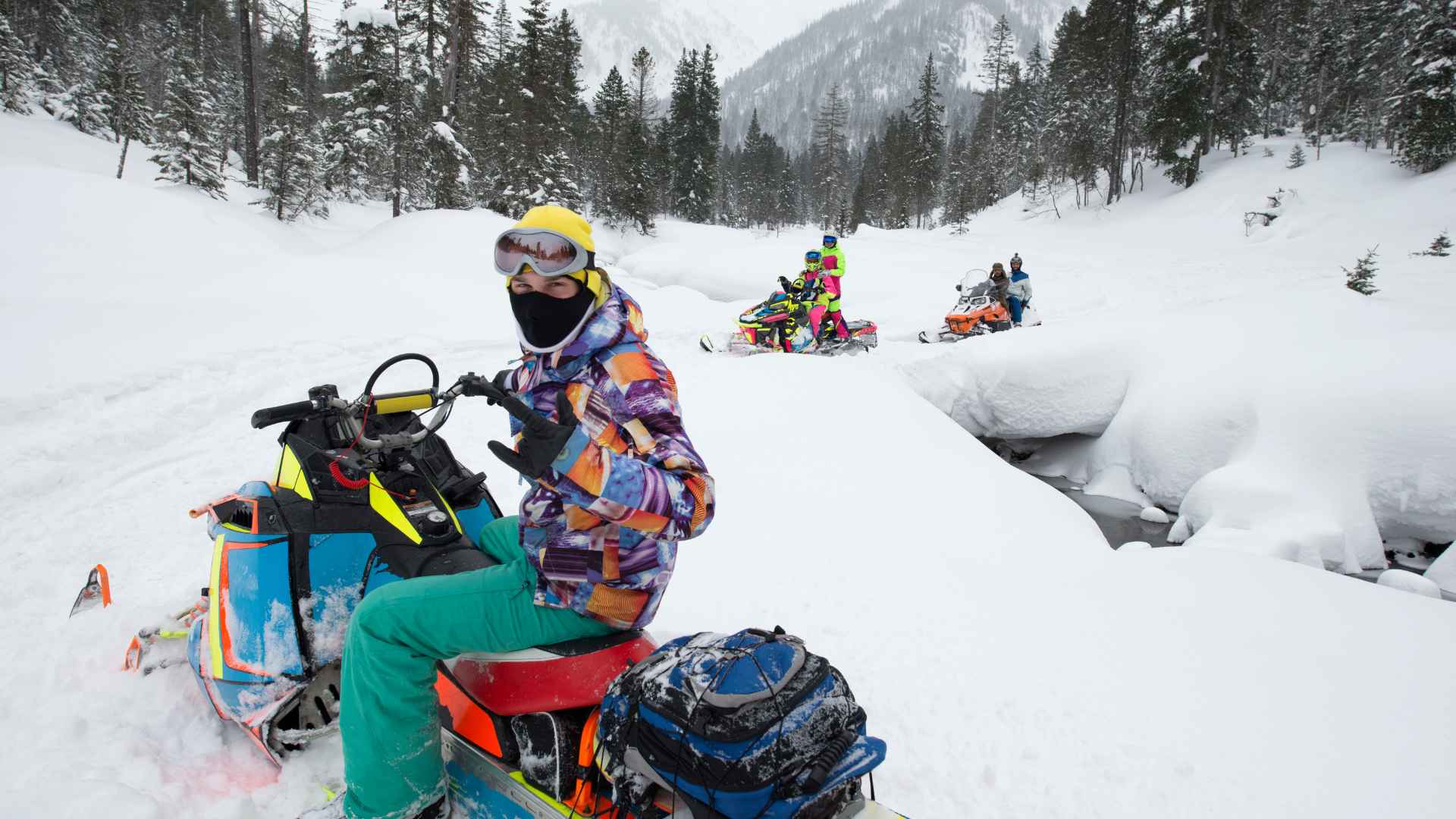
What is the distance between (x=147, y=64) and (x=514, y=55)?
18322 millimetres

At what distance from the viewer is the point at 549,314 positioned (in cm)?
209

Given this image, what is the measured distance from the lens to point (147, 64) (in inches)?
1353

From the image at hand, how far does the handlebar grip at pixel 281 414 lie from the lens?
7.60 ft

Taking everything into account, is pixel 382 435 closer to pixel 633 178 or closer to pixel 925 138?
pixel 633 178

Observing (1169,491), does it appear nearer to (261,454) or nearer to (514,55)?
(261,454)

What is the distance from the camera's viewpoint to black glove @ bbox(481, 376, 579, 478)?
1.61 meters

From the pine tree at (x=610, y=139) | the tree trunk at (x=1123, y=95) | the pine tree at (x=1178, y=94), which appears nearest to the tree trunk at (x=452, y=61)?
the pine tree at (x=610, y=139)

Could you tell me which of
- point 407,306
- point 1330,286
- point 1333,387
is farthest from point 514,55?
point 1333,387

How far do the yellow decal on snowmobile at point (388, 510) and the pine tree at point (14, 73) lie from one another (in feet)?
111

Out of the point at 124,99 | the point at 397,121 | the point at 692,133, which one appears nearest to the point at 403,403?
the point at 397,121

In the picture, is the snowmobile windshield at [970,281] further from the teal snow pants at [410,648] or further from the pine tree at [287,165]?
the pine tree at [287,165]

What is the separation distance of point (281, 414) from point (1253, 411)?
9309mm

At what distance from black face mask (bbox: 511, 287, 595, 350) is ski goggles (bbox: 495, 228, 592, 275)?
0.08 metres

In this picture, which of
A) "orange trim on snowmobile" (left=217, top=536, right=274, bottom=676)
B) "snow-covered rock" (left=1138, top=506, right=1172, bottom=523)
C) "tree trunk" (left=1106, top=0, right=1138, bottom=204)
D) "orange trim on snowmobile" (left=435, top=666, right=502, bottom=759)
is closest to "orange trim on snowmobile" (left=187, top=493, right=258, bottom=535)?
"orange trim on snowmobile" (left=217, top=536, right=274, bottom=676)
